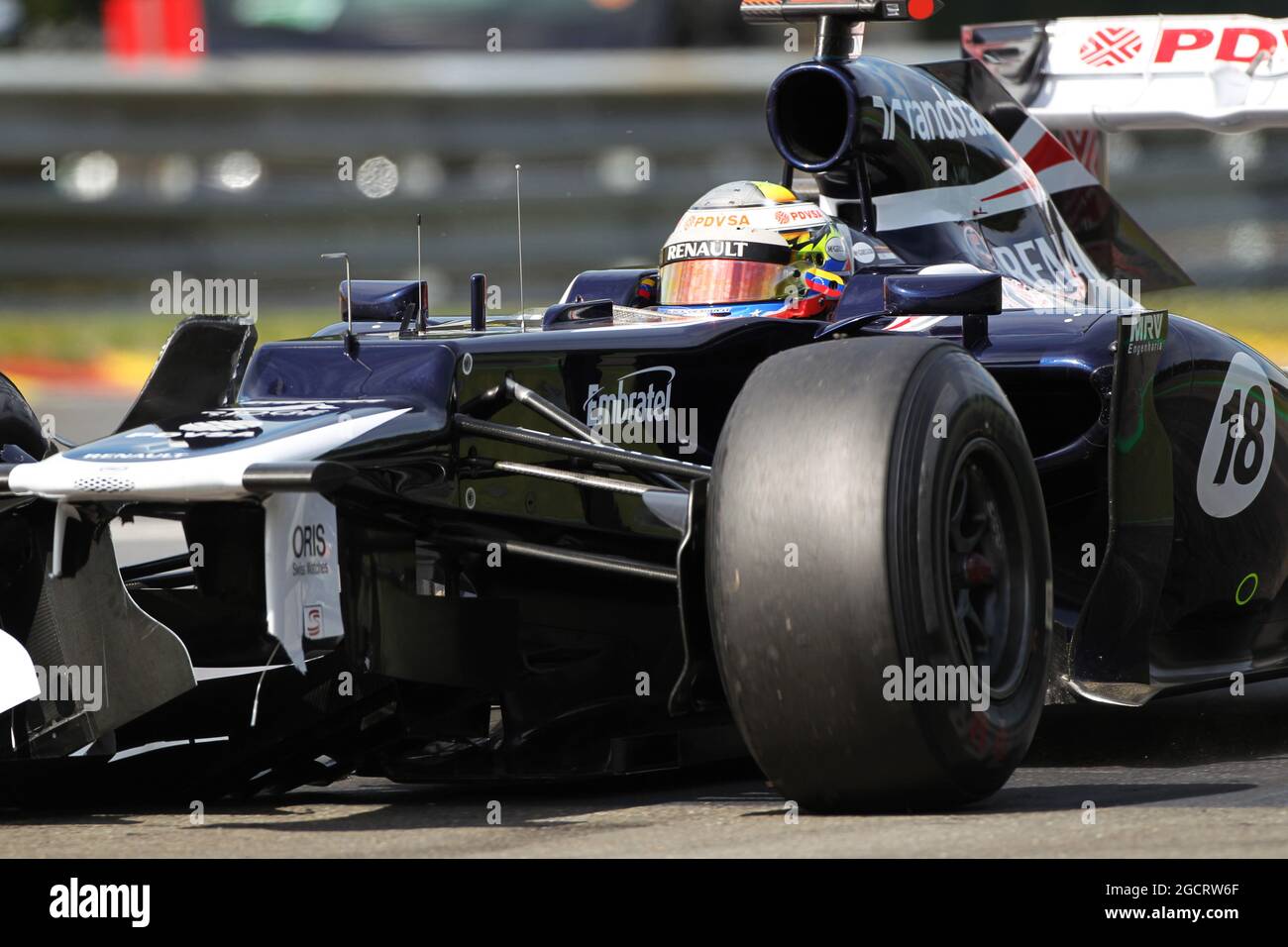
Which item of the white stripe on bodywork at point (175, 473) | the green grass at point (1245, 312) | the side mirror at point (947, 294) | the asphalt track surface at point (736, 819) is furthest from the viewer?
the green grass at point (1245, 312)

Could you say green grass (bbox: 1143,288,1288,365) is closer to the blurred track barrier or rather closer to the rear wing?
the blurred track barrier

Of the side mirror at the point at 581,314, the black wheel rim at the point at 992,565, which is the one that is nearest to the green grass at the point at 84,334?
the side mirror at the point at 581,314

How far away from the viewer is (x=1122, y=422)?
552 centimetres

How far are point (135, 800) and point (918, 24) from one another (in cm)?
1169

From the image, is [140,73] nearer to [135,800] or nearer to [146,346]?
[146,346]

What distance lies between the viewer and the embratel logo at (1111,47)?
8594mm

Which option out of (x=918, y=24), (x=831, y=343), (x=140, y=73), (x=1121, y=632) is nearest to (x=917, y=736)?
(x=831, y=343)

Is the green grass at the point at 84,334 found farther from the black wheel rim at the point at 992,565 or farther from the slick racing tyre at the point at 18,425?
the black wheel rim at the point at 992,565

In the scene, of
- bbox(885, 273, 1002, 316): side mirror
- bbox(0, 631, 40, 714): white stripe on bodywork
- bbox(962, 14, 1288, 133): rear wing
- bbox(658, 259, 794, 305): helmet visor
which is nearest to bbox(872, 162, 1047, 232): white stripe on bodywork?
bbox(658, 259, 794, 305): helmet visor

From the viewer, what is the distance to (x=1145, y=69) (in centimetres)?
854

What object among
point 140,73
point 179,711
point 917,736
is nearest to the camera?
point 917,736

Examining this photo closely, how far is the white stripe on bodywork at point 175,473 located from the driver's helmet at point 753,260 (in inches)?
67.0

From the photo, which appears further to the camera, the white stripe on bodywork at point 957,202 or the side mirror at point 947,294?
the white stripe on bodywork at point 957,202

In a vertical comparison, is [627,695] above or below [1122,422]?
below
